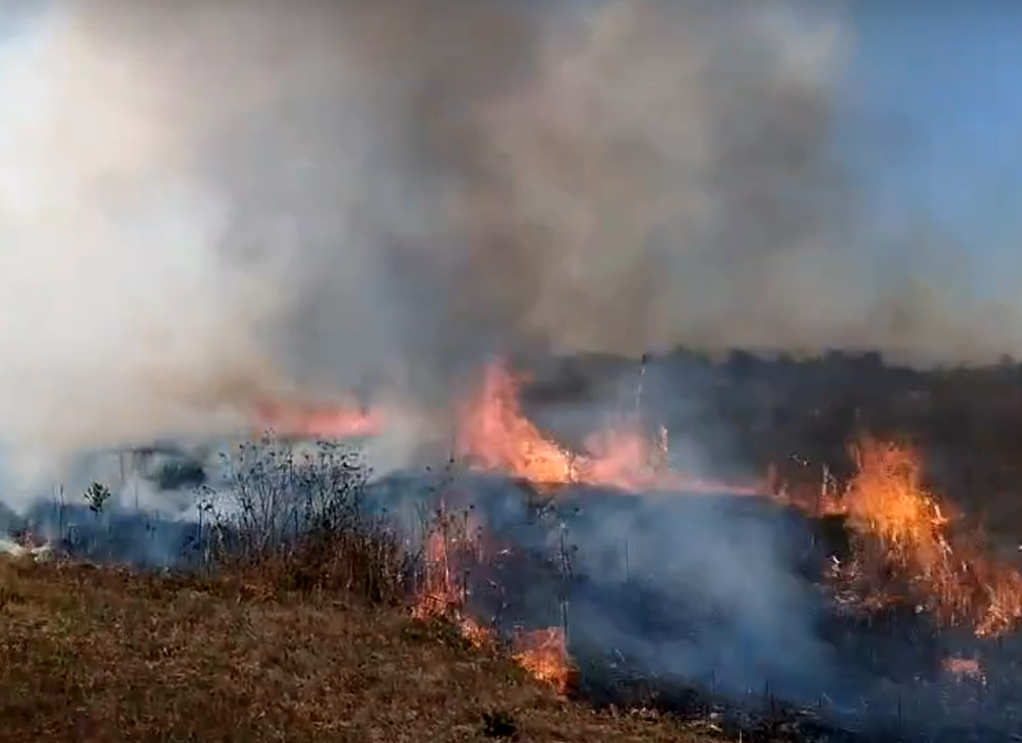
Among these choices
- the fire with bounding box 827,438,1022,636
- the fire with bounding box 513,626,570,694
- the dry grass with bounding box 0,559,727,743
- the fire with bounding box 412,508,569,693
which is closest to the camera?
the dry grass with bounding box 0,559,727,743

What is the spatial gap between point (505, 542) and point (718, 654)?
6.12 m

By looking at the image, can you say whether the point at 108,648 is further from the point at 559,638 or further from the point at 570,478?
the point at 570,478

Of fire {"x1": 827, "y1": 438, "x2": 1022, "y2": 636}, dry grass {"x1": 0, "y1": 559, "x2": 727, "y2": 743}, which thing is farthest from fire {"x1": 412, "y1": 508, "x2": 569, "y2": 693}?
fire {"x1": 827, "y1": 438, "x2": 1022, "y2": 636}

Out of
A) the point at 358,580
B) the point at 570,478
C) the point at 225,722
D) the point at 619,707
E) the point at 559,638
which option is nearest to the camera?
the point at 225,722

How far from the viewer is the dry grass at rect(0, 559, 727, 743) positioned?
30.8 feet

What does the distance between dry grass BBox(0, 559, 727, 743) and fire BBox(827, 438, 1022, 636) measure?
12315mm

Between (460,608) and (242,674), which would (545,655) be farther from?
(242,674)

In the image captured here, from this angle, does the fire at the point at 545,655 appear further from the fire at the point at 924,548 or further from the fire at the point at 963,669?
the fire at the point at 924,548

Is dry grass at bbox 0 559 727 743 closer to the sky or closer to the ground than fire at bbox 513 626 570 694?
closer to the sky

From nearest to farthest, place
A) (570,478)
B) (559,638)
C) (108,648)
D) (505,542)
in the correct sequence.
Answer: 1. (108,648)
2. (559,638)
3. (505,542)
4. (570,478)

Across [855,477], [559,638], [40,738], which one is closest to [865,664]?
[559,638]

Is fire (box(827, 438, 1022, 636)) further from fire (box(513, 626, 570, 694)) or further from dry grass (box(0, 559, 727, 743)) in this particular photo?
dry grass (box(0, 559, 727, 743))

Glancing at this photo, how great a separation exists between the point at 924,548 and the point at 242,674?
19.2 meters

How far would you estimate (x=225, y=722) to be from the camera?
942 cm
